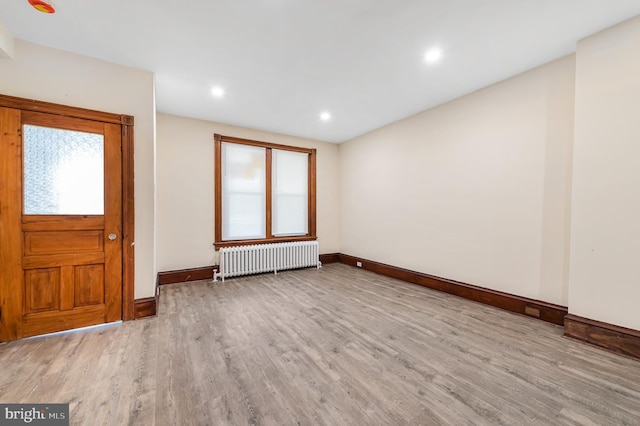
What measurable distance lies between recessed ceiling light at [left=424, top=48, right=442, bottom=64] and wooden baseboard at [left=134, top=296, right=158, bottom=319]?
13.8ft

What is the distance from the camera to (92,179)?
108 inches

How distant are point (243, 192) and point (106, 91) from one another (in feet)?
8.52

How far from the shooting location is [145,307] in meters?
2.97

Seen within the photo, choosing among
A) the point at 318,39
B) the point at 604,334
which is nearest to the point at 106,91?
the point at 318,39

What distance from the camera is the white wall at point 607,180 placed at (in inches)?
87.3

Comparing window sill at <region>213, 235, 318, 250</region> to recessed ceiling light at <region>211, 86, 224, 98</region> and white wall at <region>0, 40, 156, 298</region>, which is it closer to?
white wall at <region>0, 40, 156, 298</region>

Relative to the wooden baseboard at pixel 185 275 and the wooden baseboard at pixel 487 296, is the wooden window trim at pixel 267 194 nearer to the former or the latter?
the wooden baseboard at pixel 185 275

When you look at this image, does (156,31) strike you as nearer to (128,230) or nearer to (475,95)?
(128,230)

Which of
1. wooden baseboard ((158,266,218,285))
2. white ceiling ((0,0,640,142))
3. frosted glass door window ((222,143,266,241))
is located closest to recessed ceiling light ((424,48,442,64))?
white ceiling ((0,0,640,142))

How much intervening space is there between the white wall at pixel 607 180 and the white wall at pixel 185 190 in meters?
4.98

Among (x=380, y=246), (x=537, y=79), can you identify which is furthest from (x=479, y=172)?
(x=380, y=246)

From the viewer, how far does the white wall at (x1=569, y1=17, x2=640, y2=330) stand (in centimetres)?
222

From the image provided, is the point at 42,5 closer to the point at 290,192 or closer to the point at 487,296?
the point at 290,192

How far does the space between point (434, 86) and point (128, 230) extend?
425cm
